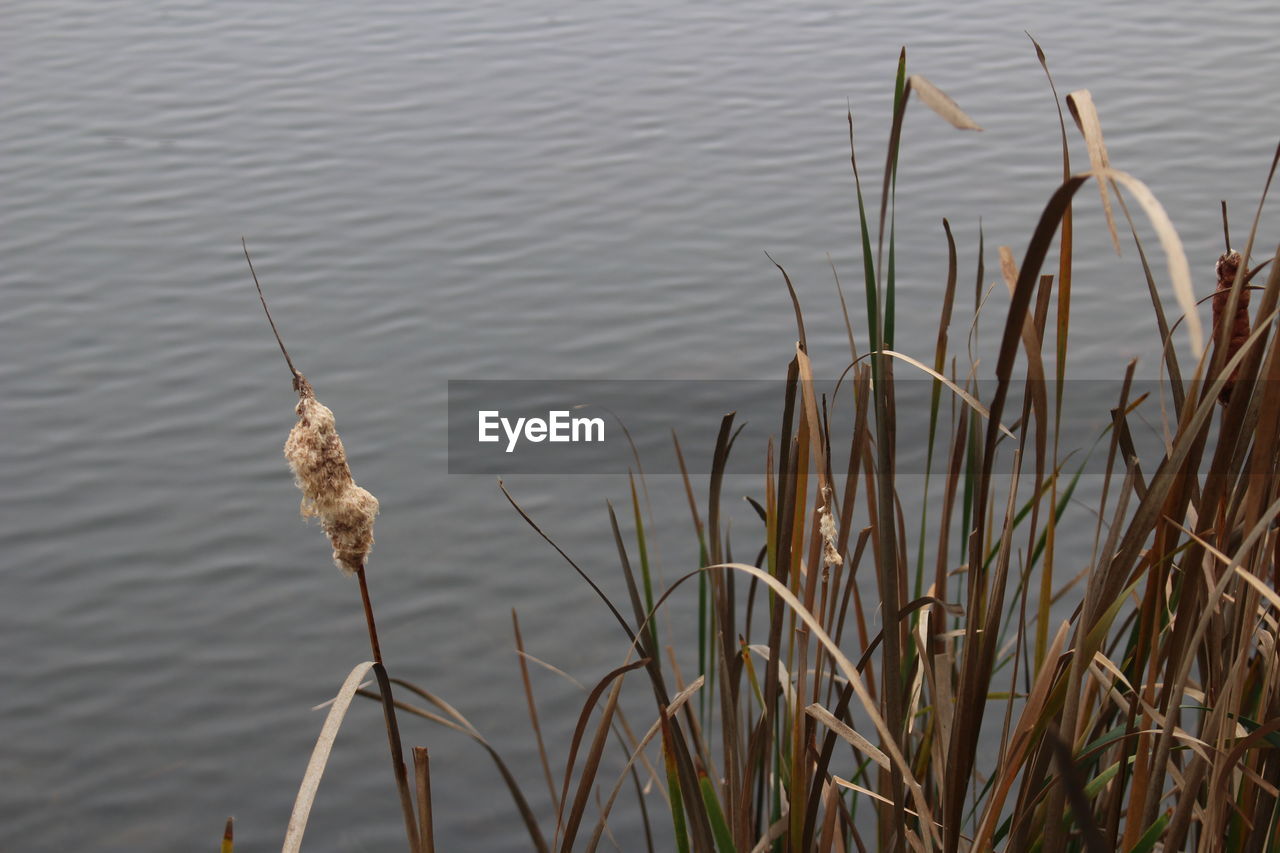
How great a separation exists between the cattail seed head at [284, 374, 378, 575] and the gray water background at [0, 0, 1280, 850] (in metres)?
1.99

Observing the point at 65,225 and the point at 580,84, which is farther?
the point at 580,84

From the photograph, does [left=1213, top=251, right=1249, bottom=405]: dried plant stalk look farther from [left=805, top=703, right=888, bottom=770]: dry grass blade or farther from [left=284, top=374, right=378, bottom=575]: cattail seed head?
[left=284, top=374, right=378, bottom=575]: cattail seed head

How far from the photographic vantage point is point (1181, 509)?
963 millimetres

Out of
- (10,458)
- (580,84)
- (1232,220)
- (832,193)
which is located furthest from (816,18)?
(10,458)

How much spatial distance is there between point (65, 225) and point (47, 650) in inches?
116

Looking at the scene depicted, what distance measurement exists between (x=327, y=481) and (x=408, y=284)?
425cm

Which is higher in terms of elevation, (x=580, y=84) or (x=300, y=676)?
(x=580, y=84)

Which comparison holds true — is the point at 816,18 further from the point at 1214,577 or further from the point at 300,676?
the point at 1214,577

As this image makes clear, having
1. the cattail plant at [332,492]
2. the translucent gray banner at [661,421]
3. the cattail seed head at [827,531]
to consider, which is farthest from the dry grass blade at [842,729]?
the translucent gray banner at [661,421]

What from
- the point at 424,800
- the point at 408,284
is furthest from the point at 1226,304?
the point at 408,284

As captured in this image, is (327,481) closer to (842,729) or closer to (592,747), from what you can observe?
(592,747)

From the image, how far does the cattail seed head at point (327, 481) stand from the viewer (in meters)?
0.85

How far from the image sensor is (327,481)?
2.82 ft

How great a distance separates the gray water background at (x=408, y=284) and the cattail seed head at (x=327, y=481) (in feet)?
6.53
